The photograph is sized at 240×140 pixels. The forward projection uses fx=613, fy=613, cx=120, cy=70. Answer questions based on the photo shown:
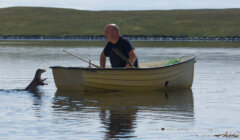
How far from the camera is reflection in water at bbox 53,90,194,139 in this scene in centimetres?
1445

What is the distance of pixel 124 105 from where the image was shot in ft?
60.1

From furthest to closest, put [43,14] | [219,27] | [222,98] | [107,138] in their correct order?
[43,14]
[219,27]
[222,98]
[107,138]

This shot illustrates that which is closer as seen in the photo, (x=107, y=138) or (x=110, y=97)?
(x=107, y=138)

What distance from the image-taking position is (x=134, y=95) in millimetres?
21172

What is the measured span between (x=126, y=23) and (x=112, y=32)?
146488 millimetres

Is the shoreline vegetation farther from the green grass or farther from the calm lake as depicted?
the calm lake

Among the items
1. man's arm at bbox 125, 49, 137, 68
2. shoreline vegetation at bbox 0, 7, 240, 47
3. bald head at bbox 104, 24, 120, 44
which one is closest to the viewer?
bald head at bbox 104, 24, 120, 44

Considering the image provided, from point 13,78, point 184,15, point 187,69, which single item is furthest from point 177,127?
point 184,15

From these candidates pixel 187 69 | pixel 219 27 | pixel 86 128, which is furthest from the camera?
pixel 219 27

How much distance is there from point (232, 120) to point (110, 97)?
20.4ft

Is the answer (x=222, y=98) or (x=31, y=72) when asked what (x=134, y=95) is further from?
(x=31, y=72)

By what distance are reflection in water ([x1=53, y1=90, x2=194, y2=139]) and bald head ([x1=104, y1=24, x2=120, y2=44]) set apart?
1.93 meters

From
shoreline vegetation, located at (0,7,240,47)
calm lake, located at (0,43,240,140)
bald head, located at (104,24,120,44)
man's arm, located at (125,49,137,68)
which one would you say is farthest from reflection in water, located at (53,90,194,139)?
shoreline vegetation, located at (0,7,240,47)

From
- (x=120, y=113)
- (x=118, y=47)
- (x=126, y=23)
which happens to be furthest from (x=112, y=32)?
(x=126, y=23)
